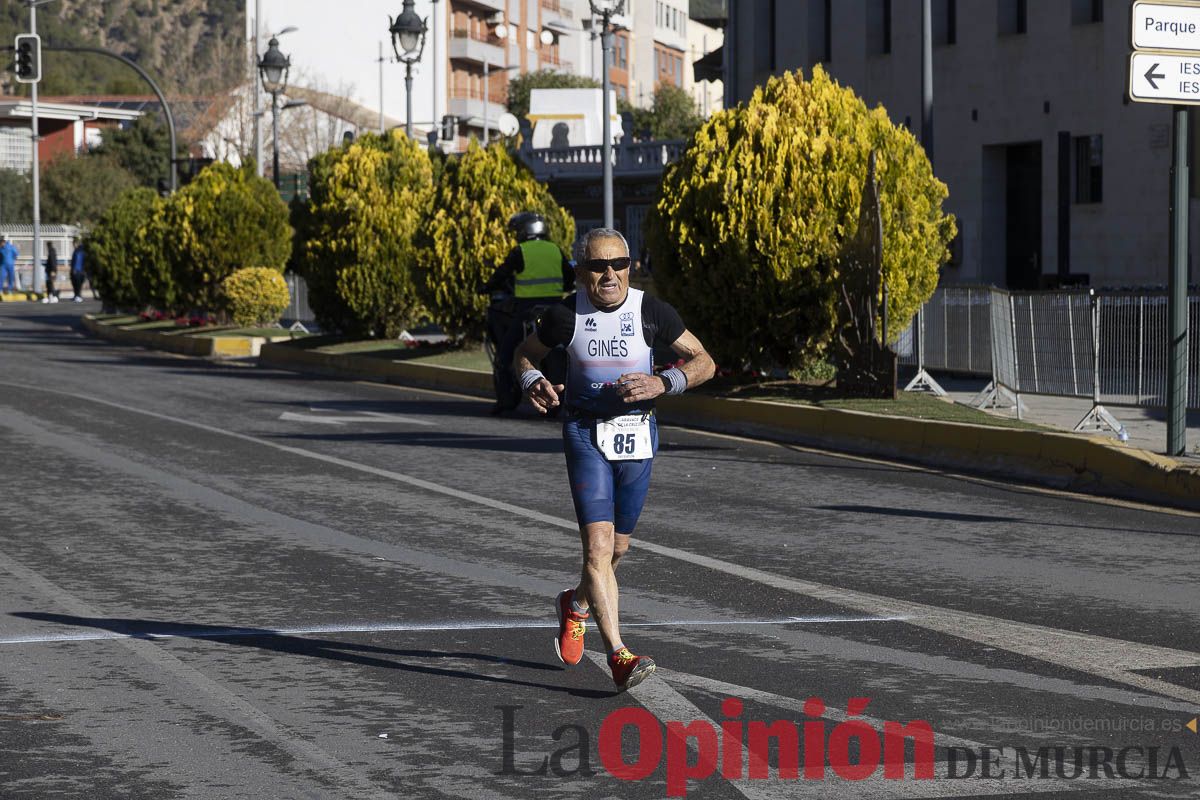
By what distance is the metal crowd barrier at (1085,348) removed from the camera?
54.5 feet

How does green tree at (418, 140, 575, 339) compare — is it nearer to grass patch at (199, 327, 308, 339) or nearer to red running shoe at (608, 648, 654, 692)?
grass patch at (199, 327, 308, 339)

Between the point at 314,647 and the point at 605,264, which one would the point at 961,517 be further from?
the point at 605,264

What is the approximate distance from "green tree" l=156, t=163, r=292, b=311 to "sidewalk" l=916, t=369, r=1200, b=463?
18.2 m

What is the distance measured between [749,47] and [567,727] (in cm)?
3769

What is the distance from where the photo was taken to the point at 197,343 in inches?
1271

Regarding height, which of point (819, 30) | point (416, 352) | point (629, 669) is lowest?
point (629, 669)

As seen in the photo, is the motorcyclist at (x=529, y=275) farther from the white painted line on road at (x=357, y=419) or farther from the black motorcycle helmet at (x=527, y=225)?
the white painted line on road at (x=357, y=419)

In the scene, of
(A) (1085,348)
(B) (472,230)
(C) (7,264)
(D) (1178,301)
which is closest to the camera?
(D) (1178,301)

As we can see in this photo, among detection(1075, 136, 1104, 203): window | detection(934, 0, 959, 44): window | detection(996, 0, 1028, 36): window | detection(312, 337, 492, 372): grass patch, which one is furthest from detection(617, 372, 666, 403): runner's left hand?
detection(934, 0, 959, 44): window

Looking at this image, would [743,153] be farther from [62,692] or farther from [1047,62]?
[1047,62]

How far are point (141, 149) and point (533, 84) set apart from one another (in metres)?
21.2

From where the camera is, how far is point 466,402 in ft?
70.0

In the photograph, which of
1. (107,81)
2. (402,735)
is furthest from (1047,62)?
(107,81)

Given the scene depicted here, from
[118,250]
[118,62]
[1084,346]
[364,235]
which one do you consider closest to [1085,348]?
[1084,346]
